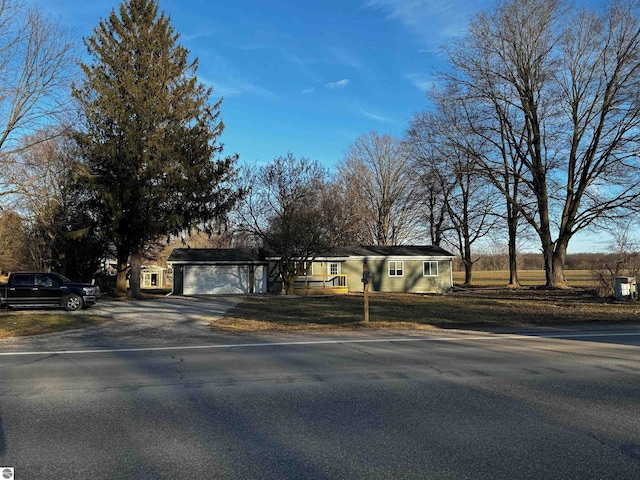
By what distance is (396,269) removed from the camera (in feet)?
132

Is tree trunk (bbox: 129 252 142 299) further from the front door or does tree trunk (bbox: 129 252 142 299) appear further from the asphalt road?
the asphalt road

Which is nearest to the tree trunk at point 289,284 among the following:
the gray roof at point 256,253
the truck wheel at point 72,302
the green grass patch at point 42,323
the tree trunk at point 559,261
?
the gray roof at point 256,253

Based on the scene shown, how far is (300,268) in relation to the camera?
3453cm

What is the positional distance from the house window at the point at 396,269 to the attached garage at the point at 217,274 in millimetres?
10463

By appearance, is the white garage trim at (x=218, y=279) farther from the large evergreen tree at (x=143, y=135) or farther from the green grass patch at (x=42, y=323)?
the green grass patch at (x=42, y=323)

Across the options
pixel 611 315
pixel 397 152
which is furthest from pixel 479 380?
pixel 397 152

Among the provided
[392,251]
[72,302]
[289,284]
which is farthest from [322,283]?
[72,302]

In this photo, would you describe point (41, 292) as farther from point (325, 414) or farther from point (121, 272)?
point (325, 414)

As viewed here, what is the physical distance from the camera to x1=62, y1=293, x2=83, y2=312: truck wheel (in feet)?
70.4

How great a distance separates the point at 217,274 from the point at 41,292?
1619cm

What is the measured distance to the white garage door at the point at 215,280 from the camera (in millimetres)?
36469

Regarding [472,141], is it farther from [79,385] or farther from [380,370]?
[79,385]

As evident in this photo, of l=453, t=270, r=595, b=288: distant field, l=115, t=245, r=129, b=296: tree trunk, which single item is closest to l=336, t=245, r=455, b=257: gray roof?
l=453, t=270, r=595, b=288: distant field

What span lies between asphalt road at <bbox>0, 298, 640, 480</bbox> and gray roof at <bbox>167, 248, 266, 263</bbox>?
86.8 ft
